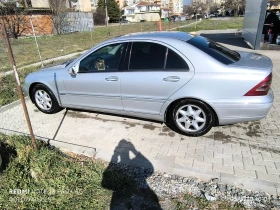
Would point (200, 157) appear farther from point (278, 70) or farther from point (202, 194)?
point (278, 70)

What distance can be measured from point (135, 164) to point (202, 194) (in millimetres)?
980

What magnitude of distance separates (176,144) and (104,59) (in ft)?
6.19

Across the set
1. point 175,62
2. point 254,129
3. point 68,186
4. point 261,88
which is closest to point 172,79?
point 175,62

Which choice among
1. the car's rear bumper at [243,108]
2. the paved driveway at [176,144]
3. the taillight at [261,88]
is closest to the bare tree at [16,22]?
the paved driveway at [176,144]

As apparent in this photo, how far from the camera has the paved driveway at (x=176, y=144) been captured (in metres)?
2.84

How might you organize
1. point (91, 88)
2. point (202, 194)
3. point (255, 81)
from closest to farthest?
point (202, 194) < point (255, 81) < point (91, 88)

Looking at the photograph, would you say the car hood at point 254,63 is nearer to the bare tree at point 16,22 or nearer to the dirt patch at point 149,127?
the dirt patch at point 149,127

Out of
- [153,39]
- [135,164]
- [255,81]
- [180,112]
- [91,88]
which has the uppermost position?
[153,39]

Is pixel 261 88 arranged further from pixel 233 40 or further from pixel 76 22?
pixel 76 22

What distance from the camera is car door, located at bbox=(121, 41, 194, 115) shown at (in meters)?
3.36

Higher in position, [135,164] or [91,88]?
[91,88]

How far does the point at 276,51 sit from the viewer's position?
1063 centimetres

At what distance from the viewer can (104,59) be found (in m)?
3.90

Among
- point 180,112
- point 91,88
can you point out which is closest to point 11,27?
point 91,88
